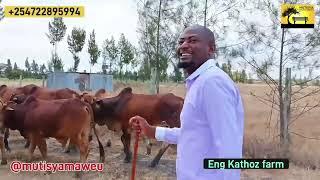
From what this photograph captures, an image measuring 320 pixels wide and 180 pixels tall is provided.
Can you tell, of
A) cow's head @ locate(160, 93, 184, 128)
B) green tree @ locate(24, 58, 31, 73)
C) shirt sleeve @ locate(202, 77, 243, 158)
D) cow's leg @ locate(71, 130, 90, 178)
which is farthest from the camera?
green tree @ locate(24, 58, 31, 73)

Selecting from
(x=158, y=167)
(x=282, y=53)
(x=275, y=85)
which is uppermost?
(x=282, y=53)

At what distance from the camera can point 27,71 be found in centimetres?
4175

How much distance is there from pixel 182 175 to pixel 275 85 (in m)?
8.71

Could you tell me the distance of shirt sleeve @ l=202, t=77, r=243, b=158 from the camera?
251 cm

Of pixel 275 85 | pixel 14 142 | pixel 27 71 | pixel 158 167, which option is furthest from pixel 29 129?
pixel 27 71

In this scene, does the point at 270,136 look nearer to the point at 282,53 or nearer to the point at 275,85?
the point at 275,85

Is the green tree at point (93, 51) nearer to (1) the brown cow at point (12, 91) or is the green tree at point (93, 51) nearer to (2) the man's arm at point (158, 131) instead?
(1) the brown cow at point (12, 91)

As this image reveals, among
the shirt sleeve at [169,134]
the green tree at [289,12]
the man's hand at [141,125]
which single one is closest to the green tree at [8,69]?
the green tree at [289,12]

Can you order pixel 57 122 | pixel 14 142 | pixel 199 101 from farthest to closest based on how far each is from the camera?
pixel 14 142 < pixel 57 122 < pixel 199 101

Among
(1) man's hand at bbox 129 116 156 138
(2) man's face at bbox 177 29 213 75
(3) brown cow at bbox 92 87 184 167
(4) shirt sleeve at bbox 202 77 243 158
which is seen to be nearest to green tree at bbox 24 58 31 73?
(3) brown cow at bbox 92 87 184 167

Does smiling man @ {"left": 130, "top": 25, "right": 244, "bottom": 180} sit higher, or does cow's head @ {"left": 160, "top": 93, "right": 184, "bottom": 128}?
smiling man @ {"left": 130, "top": 25, "right": 244, "bottom": 180}

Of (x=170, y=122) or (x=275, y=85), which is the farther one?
(x=275, y=85)

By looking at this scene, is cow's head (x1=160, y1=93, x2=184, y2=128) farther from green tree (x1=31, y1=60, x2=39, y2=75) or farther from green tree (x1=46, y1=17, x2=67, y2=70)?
green tree (x1=31, y1=60, x2=39, y2=75)

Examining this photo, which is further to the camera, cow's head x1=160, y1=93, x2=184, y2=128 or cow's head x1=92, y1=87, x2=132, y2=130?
cow's head x1=92, y1=87, x2=132, y2=130
